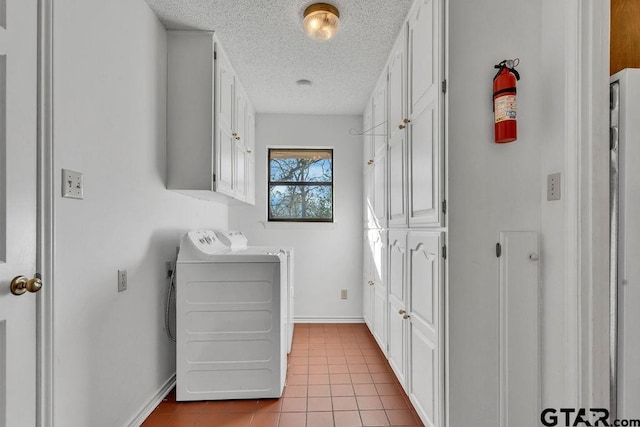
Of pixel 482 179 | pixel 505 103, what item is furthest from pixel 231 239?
pixel 505 103

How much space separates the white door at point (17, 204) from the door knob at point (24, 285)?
1cm

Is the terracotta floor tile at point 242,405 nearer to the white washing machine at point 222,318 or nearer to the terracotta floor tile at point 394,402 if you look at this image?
the white washing machine at point 222,318

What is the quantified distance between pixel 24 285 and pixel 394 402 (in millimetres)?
1912

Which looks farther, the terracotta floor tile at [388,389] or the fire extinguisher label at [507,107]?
the terracotta floor tile at [388,389]

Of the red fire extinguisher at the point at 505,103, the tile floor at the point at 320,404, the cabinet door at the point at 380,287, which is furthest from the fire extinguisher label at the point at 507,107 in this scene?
the tile floor at the point at 320,404

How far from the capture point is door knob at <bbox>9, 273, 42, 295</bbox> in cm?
102

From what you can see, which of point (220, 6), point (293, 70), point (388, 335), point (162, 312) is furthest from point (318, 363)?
point (220, 6)

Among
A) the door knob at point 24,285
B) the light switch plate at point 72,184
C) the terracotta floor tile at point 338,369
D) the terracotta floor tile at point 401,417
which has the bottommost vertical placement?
the terracotta floor tile at point 338,369

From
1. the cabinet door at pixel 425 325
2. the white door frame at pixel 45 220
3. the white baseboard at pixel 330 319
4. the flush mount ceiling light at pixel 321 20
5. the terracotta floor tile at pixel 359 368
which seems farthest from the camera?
the white baseboard at pixel 330 319

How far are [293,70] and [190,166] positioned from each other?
3.95 ft

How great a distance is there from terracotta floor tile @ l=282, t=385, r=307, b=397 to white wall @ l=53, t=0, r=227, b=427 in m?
0.78

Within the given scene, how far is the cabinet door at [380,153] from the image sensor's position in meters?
2.59

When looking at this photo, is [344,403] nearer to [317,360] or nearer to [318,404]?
[318,404]

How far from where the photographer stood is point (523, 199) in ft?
4.79
